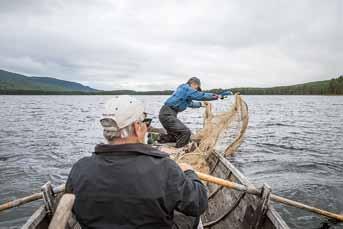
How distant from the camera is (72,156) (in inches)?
679

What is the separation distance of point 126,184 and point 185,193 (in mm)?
577

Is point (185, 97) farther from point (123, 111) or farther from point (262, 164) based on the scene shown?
point (123, 111)

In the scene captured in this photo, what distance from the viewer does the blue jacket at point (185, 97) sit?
34.0 feet

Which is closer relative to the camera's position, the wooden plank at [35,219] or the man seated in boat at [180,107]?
the wooden plank at [35,219]

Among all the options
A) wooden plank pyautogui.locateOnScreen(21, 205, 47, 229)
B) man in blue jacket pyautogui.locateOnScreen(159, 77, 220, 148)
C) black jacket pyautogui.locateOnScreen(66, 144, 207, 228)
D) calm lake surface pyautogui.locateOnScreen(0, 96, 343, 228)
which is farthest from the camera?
man in blue jacket pyautogui.locateOnScreen(159, 77, 220, 148)

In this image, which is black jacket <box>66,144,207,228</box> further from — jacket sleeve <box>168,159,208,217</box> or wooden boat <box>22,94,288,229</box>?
wooden boat <box>22,94,288,229</box>

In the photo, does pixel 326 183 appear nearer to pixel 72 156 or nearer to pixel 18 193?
pixel 18 193

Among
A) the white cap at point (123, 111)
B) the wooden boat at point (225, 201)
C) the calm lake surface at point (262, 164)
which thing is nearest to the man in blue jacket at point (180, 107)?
the wooden boat at point (225, 201)

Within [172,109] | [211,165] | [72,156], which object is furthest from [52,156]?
[211,165]

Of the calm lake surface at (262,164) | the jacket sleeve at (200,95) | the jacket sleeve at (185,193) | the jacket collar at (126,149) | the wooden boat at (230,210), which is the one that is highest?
the jacket sleeve at (200,95)

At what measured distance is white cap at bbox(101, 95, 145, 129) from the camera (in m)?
2.89

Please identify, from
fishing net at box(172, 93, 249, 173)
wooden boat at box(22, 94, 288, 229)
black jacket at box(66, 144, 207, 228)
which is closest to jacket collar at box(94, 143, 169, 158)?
black jacket at box(66, 144, 207, 228)

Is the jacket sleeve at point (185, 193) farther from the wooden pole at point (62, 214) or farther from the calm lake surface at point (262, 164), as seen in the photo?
the calm lake surface at point (262, 164)

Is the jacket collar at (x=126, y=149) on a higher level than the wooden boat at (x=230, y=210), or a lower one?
higher
